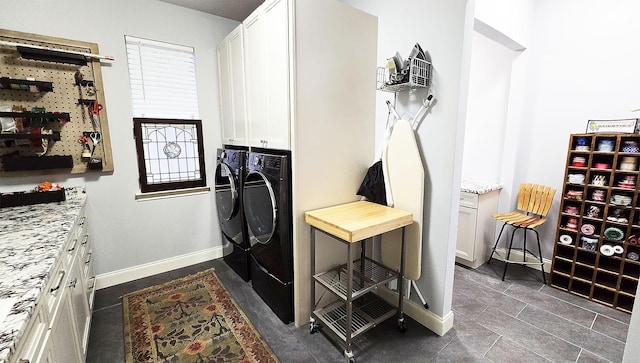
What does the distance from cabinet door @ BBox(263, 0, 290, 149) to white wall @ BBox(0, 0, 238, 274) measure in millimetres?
1184

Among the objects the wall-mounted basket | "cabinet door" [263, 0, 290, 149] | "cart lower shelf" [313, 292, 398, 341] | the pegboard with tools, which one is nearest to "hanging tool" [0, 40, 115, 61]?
the pegboard with tools

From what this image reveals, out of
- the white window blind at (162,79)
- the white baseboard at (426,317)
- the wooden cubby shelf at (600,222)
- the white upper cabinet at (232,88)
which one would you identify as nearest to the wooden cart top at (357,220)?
the white baseboard at (426,317)

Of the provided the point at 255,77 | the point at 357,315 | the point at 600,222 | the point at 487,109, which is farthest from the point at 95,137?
the point at 600,222

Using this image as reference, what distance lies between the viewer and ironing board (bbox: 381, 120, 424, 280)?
1.77 metres

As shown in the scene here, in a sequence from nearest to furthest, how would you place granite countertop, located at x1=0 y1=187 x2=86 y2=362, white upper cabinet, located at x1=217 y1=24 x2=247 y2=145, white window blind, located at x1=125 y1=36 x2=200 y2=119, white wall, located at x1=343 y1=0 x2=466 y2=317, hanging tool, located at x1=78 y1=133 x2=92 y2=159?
granite countertop, located at x1=0 y1=187 x2=86 y2=362 → white wall, located at x1=343 y1=0 x2=466 y2=317 → hanging tool, located at x1=78 y1=133 x2=92 y2=159 → white upper cabinet, located at x1=217 y1=24 x2=247 y2=145 → white window blind, located at x1=125 y1=36 x2=200 y2=119

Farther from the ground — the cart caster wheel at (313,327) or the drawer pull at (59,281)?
the drawer pull at (59,281)

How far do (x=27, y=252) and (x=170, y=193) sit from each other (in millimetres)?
1626

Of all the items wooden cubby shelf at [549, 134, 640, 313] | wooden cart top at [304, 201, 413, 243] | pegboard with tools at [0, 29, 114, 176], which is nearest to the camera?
wooden cart top at [304, 201, 413, 243]

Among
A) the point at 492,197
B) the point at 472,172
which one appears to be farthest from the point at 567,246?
the point at 472,172

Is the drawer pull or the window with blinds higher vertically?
the window with blinds

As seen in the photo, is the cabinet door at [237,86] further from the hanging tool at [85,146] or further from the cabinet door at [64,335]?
the cabinet door at [64,335]

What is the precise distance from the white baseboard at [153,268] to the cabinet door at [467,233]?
2622 millimetres

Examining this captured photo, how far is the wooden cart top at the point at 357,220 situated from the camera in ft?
4.88

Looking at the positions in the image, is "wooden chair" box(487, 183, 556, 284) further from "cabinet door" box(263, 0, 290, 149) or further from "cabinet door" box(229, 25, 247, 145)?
"cabinet door" box(229, 25, 247, 145)
